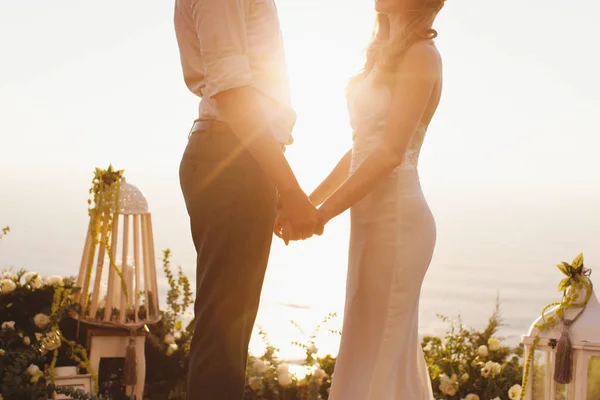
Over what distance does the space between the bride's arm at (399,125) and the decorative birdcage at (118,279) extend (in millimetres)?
1875

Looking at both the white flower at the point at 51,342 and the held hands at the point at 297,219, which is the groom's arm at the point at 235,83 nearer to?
the held hands at the point at 297,219

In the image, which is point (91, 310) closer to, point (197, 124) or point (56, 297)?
point (56, 297)

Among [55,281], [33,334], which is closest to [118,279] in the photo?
[55,281]

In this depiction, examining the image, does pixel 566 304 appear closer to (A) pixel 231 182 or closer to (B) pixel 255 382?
(A) pixel 231 182

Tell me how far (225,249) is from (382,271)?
68cm

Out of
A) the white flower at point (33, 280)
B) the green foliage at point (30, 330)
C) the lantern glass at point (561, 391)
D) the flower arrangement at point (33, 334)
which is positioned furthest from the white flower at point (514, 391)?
the white flower at point (33, 280)

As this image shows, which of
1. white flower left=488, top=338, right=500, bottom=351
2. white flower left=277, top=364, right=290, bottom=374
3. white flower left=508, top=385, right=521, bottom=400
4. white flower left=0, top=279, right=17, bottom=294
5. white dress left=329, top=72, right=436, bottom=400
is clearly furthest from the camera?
white flower left=488, top=338, right=500, bottom=351

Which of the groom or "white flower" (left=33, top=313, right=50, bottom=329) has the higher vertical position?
the groom

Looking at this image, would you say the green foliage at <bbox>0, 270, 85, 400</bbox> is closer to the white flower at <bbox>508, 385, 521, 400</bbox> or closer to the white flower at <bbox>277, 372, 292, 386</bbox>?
the white flower at <bbox>277, 372, 292, 386</bbox>

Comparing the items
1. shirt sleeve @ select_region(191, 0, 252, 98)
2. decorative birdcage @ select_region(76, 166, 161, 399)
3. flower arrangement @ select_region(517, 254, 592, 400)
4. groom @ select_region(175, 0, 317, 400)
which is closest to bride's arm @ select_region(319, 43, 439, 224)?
groom @ select_region(175, 0, 317, 400)

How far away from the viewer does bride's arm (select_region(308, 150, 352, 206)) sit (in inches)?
117

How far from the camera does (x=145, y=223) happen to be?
13.7 feet

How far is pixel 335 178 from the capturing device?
9.82 ft

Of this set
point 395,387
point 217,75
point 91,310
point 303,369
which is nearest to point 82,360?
point 91,310
